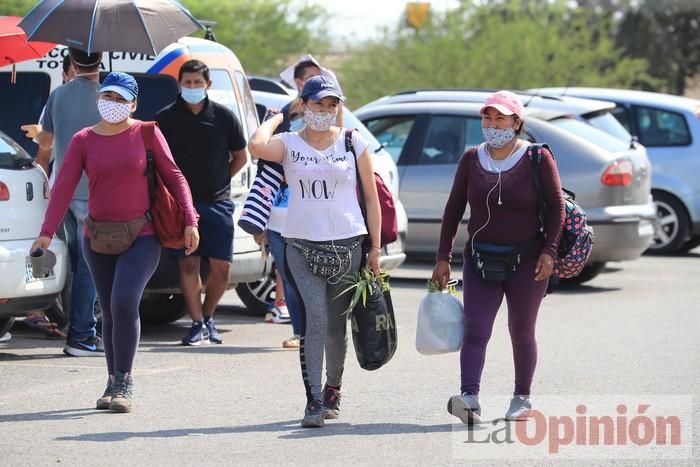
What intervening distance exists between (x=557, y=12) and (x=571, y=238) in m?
32.5

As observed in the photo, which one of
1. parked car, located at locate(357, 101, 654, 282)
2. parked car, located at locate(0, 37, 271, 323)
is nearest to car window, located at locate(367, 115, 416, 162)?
parked car, located at locate(357, 101, 654, 282)

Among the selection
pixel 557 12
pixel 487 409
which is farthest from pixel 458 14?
pixel 487 409

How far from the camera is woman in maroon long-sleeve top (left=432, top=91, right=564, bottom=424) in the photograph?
715 cm

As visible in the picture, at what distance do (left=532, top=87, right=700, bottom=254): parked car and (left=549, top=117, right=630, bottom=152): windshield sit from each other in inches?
111

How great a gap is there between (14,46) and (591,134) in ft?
20.0

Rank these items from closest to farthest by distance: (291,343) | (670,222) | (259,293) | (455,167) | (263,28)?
1. (291,343)
2. (259,293)
3. (455,167)
4. (670,222)
5. (263,28)

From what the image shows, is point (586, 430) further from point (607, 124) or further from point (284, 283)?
point (607, 124)

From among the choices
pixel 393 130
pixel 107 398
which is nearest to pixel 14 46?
pixel 107 398

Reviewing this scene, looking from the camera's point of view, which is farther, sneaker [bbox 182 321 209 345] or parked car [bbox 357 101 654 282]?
parked car [bbox 357 101 654 282]

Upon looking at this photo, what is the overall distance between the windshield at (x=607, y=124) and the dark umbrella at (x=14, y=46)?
247 inches

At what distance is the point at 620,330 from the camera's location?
10.9 meters

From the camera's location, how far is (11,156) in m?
8.96

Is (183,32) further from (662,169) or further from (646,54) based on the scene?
(646,54)

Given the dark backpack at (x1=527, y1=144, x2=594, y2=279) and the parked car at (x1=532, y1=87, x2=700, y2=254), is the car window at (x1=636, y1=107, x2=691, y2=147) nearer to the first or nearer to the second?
the parked car at (x1=532, y1=87, x2=700, y2=254)
